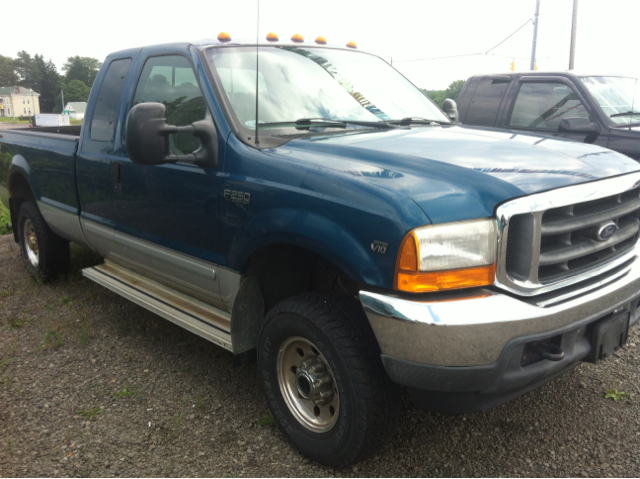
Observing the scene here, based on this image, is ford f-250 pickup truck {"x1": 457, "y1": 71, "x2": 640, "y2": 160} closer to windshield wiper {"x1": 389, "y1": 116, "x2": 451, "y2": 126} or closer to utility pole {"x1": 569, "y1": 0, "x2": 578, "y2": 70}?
windshield wiper {"x1": 389, "y1": 116, "x2": 451, "y2": 126}

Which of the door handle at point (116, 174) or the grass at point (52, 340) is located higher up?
the door handle at point (116, 174)

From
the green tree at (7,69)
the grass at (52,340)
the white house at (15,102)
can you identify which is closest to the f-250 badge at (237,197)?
the grass at (52,340)

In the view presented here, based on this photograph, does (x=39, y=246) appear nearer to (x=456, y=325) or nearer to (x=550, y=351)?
(x=456, y=325)

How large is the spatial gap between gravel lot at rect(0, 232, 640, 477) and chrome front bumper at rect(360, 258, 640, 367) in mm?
836

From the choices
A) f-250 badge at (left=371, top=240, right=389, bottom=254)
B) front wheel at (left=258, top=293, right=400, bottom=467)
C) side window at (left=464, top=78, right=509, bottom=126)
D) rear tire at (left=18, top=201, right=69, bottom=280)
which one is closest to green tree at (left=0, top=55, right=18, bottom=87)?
rear tire at (left=18, top=201, right=69, bottom=280)

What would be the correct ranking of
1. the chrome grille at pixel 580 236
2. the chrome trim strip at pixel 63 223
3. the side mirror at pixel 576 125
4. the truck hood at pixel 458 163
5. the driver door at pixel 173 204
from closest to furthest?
the truck hood at pixel 458 163 < the chrome grille at pixel 580 236 < the driver door at pixel 173 204 < the chrome trim strip at pixel 63 223 < the side mirror at pixel 576 125

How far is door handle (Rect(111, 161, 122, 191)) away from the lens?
397 cm

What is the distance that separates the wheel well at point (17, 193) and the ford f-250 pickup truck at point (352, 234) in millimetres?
1830

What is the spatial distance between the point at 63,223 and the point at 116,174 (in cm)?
129

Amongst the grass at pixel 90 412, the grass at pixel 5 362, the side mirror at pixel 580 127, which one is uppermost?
the side mirror at pixel 580 127

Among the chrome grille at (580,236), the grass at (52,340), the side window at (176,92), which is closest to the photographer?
the chrome grille at (580,236)

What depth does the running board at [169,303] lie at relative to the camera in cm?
334

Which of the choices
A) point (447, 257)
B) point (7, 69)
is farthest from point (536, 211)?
point (7, 69)

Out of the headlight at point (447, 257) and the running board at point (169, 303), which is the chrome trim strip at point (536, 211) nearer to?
the headlight at point (447, 257)
